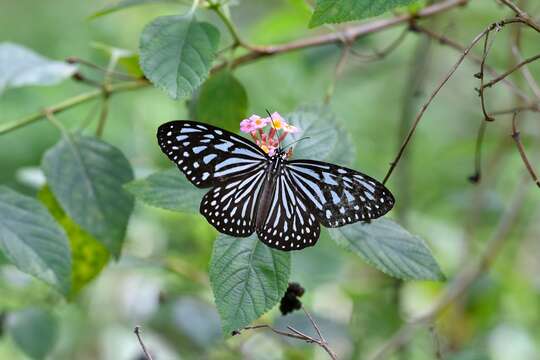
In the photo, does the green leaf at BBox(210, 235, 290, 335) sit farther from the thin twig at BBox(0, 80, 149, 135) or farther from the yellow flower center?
the thin twig at BBox(0, 80, 149, 135)

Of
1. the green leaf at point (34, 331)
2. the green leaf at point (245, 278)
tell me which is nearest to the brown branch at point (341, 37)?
the green leaf at point (245, 278)

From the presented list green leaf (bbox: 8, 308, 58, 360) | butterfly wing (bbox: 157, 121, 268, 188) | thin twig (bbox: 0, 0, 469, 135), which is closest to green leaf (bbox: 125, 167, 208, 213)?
butterfly wing (bbox: 157, 121, 268, 188)

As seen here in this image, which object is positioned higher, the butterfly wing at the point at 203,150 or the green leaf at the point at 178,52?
the green leaf at the point at 178,52

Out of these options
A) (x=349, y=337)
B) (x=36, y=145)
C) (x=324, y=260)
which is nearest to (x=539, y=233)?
(x=324, y=260)

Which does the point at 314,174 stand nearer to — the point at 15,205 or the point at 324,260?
the point at 15,205

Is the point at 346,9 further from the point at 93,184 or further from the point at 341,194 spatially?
the point at 93,184

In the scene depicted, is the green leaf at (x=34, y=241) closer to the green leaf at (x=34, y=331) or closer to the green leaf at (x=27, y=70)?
the green leaf at (x=27, y=70)
